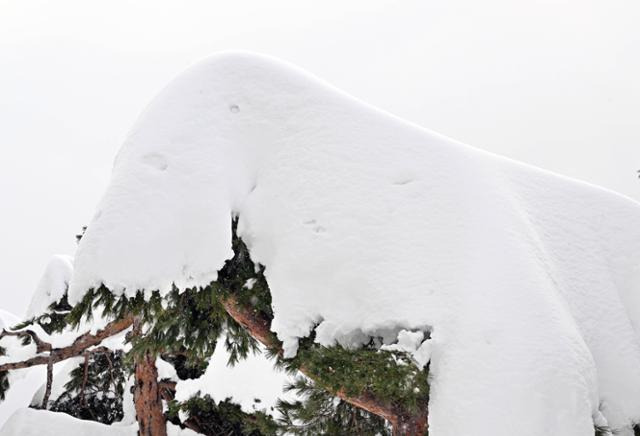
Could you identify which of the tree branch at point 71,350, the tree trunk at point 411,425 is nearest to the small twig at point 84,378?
the tree branch at point 71,350

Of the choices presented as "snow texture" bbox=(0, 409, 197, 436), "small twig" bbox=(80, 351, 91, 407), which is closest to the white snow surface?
"snow texture" bbox=(0, 409, 197, 436)

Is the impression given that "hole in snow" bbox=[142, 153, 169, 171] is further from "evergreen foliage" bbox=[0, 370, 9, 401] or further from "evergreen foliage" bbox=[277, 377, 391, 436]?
"evergreen foliage" bbox=[0, 370, 9, 401]

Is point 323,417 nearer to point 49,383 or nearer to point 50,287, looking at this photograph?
point 49,383

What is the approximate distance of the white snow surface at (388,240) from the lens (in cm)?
249

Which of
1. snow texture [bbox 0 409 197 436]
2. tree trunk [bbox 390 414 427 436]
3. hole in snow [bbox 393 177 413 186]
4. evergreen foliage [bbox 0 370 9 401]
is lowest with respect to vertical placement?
evergreen foliage [bbox 0 370 9 401]

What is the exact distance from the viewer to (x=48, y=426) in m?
6.38

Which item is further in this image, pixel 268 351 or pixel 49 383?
pixel 49 383

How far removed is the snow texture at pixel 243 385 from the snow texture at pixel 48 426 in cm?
63

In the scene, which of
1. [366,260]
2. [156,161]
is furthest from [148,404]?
[366,260]

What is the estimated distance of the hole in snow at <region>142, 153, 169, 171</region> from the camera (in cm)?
302

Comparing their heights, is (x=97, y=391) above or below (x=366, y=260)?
below

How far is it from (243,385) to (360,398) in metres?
3.69

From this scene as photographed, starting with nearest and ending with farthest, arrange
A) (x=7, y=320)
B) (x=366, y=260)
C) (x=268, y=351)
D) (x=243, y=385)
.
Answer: (x=366, y=260) → (x=268, y=351) → (x=243, y=385) → (x=7, y=320)

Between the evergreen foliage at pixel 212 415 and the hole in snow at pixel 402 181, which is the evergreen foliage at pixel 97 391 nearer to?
the evergreen foliage at pixel 212 415
